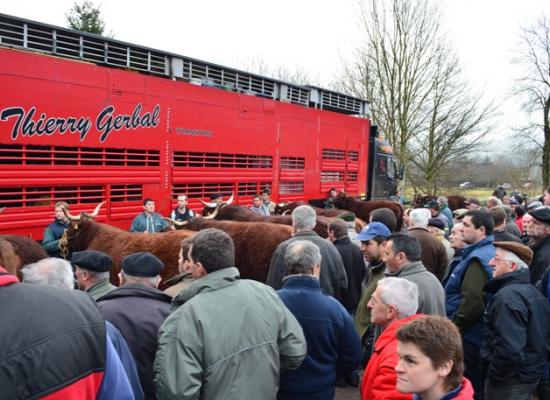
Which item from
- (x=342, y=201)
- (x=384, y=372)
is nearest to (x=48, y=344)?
(x=384, y=372)

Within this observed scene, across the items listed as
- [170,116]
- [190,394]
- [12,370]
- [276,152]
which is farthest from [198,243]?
[276,152]

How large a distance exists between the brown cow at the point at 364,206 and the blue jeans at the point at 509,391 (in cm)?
929

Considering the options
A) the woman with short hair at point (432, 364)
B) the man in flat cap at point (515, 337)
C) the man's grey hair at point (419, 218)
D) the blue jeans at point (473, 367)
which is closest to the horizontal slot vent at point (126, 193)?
the man's grey hair at point (419, 218)

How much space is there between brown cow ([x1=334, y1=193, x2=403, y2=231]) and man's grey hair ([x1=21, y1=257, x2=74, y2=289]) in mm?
10634

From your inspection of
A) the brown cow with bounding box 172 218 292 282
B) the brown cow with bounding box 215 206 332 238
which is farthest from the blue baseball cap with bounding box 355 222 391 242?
the brown cow with bounding box 215 206 332 238

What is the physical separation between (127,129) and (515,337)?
6620 millimetres

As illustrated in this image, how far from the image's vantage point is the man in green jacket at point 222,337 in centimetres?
236

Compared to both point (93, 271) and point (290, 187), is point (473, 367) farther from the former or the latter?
point (290, 187)

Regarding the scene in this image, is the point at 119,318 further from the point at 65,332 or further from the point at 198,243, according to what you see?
Answer: the point at 65,332

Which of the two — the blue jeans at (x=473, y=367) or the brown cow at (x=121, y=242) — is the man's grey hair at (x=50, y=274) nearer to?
the brown cow at (x=121, y=242)

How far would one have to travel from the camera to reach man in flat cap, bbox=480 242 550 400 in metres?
3.28

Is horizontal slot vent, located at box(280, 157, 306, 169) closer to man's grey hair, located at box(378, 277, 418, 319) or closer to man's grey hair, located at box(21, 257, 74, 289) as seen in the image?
man's grey hair, located at box(378, 277, 418, 319)

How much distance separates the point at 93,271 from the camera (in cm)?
338

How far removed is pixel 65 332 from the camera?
1.62m
